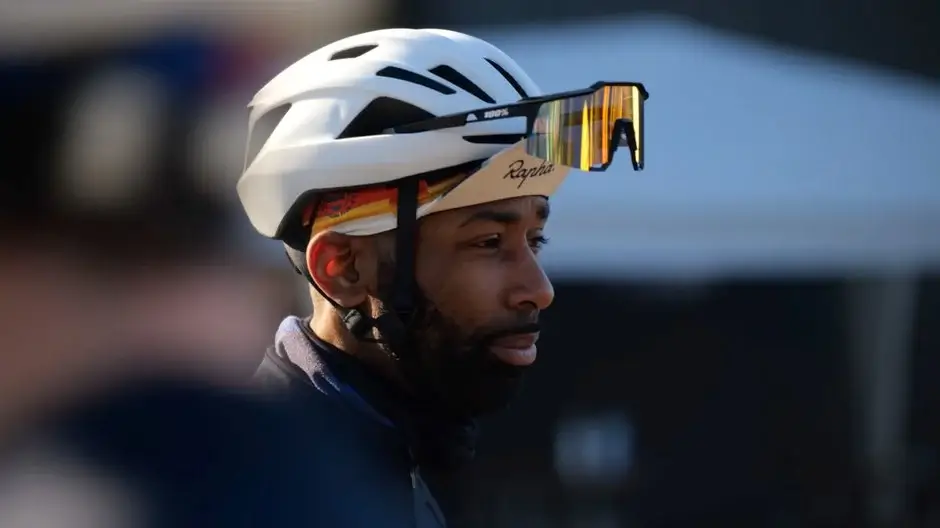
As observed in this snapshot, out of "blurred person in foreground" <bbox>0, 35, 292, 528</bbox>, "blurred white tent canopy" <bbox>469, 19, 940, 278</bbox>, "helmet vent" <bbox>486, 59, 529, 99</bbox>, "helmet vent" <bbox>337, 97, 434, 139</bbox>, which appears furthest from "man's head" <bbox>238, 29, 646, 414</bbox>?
"blurred white tent canopy" <bbox>469, 19, 940, 278</bbox>

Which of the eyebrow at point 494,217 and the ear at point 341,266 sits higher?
the eyebrow at point 494,217

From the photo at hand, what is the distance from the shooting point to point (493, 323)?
6.46 ft

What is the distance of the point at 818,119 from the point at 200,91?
420 cm

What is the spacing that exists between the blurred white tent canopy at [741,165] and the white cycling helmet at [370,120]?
3.08 metres

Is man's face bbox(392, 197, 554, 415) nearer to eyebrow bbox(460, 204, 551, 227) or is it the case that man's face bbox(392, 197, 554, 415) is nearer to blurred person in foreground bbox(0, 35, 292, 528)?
eyebrow bbox(460, 204, 551, 227)

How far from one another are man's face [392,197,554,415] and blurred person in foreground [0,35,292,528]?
1.38 ft

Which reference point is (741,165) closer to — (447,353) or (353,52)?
(353,52)

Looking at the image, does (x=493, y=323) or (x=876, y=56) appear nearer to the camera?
(x=493, y=323)

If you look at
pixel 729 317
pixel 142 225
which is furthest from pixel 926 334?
pixel 142 225

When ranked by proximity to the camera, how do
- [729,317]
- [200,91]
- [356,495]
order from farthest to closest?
[729,317]
[200,91]
[356,495]

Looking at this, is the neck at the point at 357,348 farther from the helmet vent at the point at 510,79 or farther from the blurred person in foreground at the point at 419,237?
the helmet vent at the point at 510,79

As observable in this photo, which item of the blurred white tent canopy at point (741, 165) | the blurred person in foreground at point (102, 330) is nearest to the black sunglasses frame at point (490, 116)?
the blurred person in foreground at point (102, 330)

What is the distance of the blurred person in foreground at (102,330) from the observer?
115 cm

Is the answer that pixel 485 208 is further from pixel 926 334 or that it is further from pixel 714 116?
pixel 926 334
